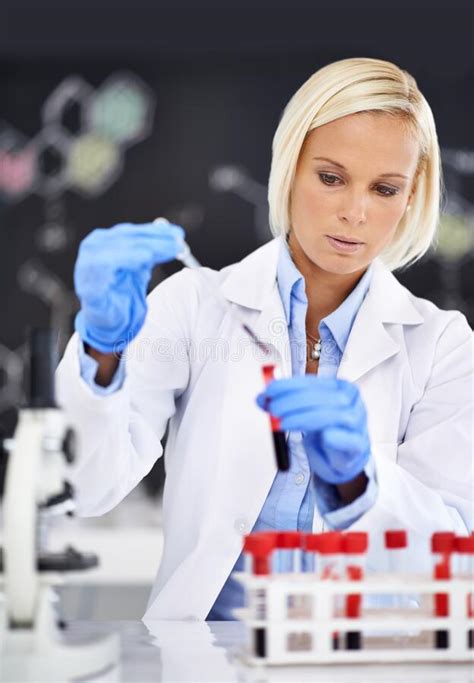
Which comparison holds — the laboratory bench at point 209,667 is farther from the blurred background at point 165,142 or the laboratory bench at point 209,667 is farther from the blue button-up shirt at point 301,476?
the blurred background at point 165,142

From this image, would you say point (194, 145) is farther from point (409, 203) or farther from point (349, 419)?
point (349, 419)

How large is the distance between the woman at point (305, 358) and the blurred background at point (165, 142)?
2351mm

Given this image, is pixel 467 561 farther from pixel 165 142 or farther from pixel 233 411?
pixel 165 142

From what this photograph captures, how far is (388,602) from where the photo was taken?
1.81 meters

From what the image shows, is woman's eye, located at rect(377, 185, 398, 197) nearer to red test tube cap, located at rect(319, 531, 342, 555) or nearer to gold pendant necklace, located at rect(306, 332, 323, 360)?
gold pendant necklace, located at rect(306, 332, 323, 360)

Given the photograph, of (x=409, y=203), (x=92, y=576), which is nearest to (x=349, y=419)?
(x=409, y=203)

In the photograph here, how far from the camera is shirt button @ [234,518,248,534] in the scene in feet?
6.21

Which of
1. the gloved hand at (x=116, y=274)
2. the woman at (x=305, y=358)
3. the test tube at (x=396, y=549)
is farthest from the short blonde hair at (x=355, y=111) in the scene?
the test tube at (x=396, y=549)

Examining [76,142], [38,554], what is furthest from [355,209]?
[76,142]

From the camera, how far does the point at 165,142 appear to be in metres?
4.55

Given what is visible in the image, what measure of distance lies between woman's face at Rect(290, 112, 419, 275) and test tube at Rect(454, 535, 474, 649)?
2.45 feet

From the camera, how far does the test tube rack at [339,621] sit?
1.24 metres

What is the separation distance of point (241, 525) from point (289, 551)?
1.79 feet

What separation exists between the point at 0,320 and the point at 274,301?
105 inches
